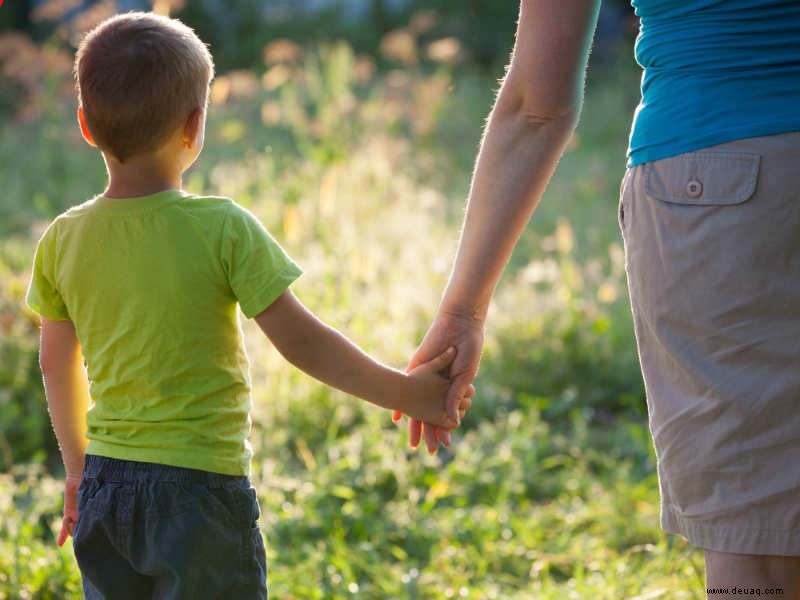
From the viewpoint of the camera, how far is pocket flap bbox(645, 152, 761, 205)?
1.59m

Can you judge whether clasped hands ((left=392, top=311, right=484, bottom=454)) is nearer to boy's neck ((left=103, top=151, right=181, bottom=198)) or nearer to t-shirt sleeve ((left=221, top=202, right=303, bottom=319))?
t-shirt sleeve ((left=221, top=202, right=303, bottom=319))

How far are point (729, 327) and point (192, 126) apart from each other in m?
0.98

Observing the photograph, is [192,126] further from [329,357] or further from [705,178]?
[705,178]

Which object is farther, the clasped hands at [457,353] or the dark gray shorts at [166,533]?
the clasped hands at [457,353]

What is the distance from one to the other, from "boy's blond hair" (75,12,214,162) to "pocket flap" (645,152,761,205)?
2.67 ft

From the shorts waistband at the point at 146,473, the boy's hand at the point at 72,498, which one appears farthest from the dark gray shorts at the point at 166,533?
the boy's hand at the point at 72,498

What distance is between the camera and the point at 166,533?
1968mm

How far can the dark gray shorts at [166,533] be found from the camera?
6.46ft

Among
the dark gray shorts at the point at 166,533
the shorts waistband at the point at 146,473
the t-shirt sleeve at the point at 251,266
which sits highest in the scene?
the t-shirt sleeve at the point at 251,266

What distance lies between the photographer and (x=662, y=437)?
1739 millimetres

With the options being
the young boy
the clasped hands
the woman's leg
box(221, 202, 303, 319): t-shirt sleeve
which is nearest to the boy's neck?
the young boy

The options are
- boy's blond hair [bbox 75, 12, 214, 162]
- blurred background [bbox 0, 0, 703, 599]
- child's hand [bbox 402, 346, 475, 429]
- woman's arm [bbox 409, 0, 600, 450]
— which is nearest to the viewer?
boy's blond hair [bbox 75, 12, 214, 162]

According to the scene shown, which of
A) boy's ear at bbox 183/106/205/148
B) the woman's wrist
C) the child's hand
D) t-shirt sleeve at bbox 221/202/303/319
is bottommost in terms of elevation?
the child's hand

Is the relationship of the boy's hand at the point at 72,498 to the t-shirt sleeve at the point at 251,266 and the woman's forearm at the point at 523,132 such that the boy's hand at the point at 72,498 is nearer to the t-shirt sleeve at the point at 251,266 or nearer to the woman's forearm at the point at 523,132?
the t-shirt sleeve at the point at 251,266
